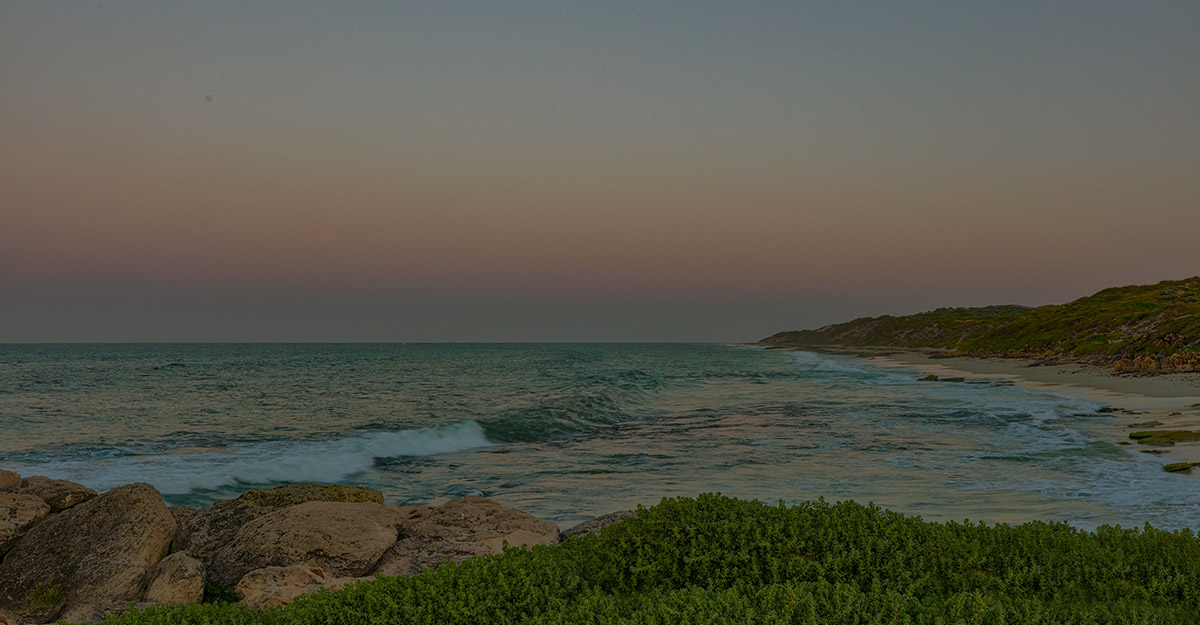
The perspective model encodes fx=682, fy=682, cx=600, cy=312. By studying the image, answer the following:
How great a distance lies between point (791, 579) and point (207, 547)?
9452mm

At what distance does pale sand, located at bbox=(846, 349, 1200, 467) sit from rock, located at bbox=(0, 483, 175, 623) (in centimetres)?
2052

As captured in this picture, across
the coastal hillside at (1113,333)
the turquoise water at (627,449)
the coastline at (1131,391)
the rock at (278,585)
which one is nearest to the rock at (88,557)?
the rock at (278,585)

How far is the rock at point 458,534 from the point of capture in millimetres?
9492

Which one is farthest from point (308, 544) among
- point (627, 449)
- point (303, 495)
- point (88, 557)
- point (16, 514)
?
point (627, 449)

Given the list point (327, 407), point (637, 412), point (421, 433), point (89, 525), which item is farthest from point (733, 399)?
point (89, 525)

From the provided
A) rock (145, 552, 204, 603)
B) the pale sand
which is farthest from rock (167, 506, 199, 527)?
the pale sand

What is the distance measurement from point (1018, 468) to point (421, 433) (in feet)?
70.8

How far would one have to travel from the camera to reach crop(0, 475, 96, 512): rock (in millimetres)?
11930

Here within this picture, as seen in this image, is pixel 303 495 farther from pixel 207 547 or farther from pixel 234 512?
pixel 207 547

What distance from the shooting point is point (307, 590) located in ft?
26.7

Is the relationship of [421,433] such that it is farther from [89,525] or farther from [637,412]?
[89,525]

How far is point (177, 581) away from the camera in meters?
9.20

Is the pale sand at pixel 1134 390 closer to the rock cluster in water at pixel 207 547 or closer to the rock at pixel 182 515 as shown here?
the rock cluster in water at pixel 207 547

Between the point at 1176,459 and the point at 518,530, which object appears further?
the point at 1176,459
